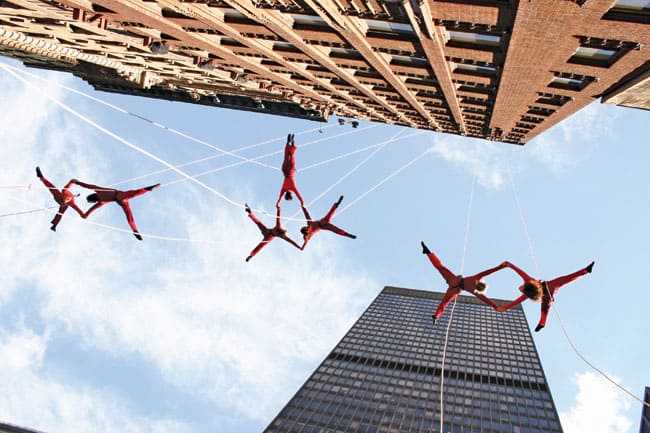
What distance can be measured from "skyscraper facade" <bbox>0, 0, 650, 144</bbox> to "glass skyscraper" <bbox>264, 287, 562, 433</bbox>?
6352cm

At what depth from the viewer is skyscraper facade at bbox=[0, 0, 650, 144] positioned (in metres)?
14.1

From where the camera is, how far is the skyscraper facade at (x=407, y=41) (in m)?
14.1

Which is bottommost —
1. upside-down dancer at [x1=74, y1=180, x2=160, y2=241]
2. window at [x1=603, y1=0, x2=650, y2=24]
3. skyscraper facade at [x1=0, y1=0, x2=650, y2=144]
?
upside-down dancer at [x1=74, y1=180, x2=160, y2=241]

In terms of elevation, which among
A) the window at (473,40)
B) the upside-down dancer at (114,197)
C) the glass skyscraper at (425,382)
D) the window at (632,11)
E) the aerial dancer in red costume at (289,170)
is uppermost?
the window at (632,11)

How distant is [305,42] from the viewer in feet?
64.6

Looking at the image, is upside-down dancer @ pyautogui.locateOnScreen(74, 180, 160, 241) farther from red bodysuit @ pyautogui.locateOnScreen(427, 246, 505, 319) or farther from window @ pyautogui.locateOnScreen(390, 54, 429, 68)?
window @ pyautogui.locateOnScreen(390, 54, 429, 68)

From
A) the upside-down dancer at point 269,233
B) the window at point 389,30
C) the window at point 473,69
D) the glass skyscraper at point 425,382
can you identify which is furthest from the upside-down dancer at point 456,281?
the glass skyscraper at point 425,382

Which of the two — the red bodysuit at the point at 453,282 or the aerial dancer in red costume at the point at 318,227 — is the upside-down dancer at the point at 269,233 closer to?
the aerial dancer in red costume at the point at 318,227

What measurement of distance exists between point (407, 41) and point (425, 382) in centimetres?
9201

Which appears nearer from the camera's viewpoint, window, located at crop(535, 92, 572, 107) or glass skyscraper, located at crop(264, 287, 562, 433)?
window, located at crop(535, 92, 572, 107)

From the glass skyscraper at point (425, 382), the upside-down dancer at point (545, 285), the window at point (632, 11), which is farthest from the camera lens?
the glass skyscraper at point (425, 382)

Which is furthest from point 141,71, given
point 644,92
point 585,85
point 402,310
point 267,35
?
point 402,310

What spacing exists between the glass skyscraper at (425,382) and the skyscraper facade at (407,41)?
63.5 m

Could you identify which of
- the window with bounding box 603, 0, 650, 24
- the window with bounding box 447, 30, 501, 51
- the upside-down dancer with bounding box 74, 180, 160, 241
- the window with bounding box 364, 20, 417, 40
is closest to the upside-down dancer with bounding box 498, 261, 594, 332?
the window with bounding box 603, 0, 650, 24
